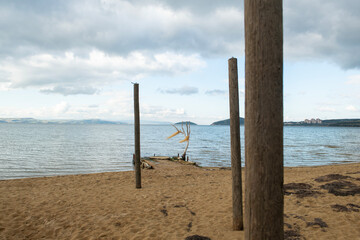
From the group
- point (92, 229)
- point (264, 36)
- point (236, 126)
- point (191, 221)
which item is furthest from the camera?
point (191, 221)

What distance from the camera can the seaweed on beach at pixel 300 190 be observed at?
7307mm

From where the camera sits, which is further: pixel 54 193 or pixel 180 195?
pixel 54 193

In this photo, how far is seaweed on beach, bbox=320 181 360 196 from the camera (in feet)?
23.7

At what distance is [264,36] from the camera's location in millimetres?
1798

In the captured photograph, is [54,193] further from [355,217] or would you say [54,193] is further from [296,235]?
[355,217]

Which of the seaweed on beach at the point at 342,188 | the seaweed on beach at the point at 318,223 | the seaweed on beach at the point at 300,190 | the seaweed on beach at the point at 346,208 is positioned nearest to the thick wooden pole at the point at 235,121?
the seaweed on beach at the point at 318,223

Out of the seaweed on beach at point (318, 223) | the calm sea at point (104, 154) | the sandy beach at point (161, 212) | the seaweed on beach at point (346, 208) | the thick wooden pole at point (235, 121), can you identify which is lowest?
the calm sea at point (104, 154)

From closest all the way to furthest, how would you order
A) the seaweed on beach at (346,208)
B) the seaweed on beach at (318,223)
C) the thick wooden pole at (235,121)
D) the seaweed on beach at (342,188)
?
the thick wooden pole at (235,121)
the seaweed on beach at (318,223)
the seaweed on beach at (346,208)
the seaweed on beach at (342,188)

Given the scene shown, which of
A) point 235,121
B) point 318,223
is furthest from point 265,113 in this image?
point 318,223

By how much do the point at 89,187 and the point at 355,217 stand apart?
891 cm

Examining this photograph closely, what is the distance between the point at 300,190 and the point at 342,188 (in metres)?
1.35

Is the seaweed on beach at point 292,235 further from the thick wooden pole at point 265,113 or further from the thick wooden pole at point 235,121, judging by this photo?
the thick wooden pole at point 265,113

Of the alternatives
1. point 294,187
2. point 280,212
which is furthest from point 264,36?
point 294,187

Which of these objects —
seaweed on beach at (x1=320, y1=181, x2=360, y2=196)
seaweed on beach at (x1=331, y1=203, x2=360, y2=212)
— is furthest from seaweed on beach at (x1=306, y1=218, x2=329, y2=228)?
seaweed on beach at (x1=320, y1=181, x2=360, y2=196)
